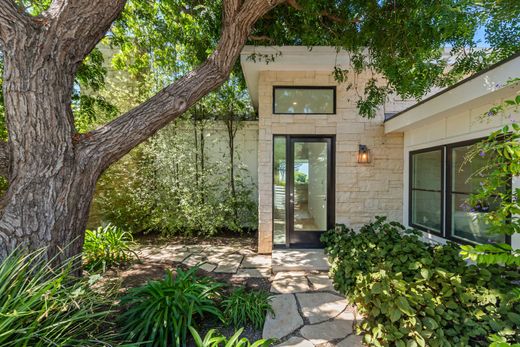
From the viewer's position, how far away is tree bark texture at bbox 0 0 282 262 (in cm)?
211

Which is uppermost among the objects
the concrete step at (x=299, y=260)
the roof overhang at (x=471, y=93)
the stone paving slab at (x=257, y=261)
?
the roof overhang at (x=471, y=93)

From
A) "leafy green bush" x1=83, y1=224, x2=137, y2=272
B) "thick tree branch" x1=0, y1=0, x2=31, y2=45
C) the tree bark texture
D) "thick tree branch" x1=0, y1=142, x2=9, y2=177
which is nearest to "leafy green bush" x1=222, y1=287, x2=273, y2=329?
the tree bark texture

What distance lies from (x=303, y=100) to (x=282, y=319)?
145 inches

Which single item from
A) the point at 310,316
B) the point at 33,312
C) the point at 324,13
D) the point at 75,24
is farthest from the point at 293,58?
the point at 33,312

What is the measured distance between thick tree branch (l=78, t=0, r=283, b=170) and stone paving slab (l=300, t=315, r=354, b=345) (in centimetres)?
267

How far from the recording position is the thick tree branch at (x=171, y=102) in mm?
2410

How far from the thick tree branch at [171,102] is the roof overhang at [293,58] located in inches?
46.4

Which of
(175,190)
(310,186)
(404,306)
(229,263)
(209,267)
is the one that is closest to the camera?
(404,306)

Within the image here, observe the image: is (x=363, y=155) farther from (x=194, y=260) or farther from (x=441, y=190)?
(x=194, y=260)

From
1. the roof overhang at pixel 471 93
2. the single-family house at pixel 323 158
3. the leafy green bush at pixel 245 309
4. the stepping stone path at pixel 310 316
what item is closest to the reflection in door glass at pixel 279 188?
the single-family house at pixel 323 158

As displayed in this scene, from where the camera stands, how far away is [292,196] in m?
4.69

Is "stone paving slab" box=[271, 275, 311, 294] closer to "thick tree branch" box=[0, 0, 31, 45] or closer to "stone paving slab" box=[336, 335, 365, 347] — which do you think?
"stone paving slab" box=[336, 335, 365, 347]

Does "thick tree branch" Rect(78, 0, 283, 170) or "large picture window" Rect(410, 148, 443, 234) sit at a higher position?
"thick tree branch" Rect(78, 0, 283, 170)

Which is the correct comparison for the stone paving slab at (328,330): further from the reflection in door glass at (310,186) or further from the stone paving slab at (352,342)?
the reflection in door glass at (310,186)
